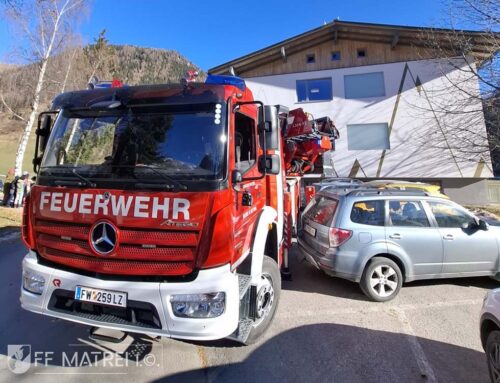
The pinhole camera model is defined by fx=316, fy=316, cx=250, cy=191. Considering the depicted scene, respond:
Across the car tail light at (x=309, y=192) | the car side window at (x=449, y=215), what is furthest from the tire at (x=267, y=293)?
the car tail light at (x=309, y=192)

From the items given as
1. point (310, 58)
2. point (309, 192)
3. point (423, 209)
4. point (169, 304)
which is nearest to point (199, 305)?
point (169, 304)

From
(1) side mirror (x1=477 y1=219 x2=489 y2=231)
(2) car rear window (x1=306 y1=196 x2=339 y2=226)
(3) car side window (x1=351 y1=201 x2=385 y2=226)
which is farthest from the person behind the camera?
(2) car rear window (x1=306 y1=196 x2=339 y2=226)

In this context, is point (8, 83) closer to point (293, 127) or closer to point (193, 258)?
point (293, 127)

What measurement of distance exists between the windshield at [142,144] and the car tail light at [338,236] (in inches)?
102

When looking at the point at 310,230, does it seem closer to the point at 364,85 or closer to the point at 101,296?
the point at 101,296

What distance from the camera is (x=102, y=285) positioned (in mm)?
2615

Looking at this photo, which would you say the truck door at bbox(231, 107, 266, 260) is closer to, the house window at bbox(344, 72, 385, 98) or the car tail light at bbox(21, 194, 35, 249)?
the car tail light at bbox(21, 194, 35, 249)

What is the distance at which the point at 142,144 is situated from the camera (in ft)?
9.77

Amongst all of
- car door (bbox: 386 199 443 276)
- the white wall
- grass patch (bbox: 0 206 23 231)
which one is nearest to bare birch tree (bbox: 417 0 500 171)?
the white wall

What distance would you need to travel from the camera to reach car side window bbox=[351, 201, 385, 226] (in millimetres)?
4758

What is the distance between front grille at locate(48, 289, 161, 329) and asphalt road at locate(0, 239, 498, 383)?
0.58 m

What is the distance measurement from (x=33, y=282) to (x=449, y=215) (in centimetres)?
557

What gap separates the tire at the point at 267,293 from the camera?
3311mm

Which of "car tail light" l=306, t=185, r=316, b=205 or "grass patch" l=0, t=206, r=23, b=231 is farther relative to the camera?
"grass patch" l=0, t=206, r=23, b=231
